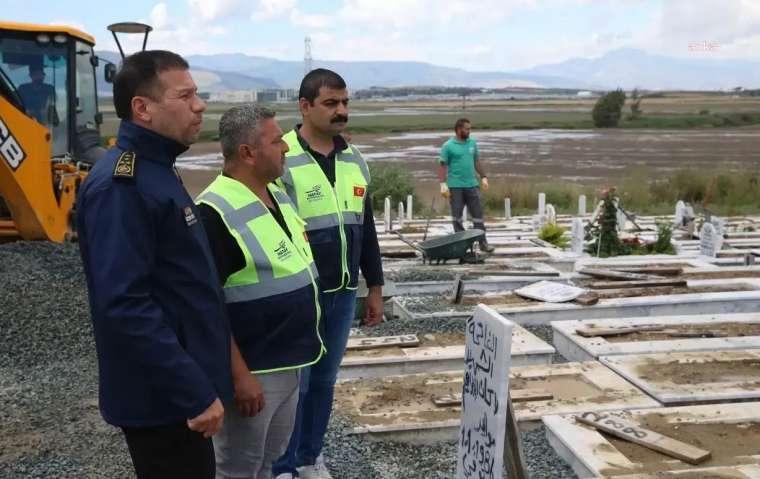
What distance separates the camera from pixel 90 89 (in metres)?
10.9

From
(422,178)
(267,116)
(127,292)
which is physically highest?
(267,116)

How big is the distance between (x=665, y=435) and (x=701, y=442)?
18cm

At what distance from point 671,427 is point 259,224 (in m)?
2.84

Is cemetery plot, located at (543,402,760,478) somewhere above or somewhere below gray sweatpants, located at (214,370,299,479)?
below

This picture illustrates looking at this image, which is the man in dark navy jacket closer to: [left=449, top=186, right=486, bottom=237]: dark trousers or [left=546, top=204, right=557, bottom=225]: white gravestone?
[left=449, top=186, right=486, bottom=237]: dark trousers

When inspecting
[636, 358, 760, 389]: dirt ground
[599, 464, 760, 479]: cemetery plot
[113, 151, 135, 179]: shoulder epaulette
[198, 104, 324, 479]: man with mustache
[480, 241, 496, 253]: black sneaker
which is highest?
[113, 151, 135, 179]: shoulder epaulette

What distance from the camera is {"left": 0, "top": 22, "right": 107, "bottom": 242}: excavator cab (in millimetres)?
8711

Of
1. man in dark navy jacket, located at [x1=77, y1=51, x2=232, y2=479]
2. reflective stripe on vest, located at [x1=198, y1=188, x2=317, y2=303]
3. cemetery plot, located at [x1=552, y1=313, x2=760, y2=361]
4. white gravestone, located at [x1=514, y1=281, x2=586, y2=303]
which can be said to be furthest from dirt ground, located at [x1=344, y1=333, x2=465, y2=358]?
man in dark navy jacket, located at [x1=77, y1=51, x2=232, y2=479]

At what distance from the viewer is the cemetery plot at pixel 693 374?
5.15m

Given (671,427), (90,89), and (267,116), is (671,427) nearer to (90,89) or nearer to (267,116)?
(267,116)

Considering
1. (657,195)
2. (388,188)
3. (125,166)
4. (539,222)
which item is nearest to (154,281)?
(125,166)

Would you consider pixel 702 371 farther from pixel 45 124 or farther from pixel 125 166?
pixel 45 124

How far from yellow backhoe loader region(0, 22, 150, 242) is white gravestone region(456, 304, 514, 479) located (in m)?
6.69

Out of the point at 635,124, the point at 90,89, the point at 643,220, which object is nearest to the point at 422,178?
the point at 643,220
